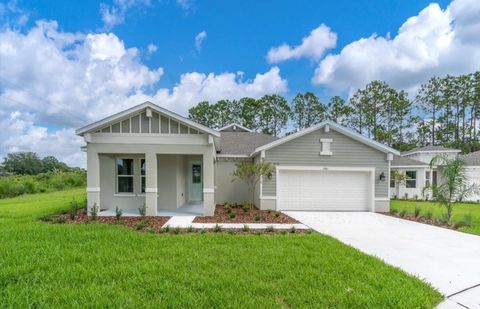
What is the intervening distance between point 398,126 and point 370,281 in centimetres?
3683

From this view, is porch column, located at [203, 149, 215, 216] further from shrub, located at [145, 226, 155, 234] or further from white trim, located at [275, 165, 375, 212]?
white trim, located at [275, 165, 375, 212]

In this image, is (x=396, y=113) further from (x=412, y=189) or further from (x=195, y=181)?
(x=195, y=181)

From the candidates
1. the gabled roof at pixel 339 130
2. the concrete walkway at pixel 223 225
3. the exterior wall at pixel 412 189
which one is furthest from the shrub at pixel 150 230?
the exterior wall at pixel 412 189

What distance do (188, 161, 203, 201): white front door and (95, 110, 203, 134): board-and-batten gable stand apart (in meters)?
4.66

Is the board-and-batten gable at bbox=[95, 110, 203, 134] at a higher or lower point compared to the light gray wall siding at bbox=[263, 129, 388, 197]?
higher

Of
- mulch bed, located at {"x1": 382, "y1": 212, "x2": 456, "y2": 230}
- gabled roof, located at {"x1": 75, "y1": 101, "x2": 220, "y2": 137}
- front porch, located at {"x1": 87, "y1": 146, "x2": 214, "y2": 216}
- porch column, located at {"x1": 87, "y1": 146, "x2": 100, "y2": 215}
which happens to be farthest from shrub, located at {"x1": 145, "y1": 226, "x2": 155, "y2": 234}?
mulch bed, located at {"x1": 382, "y1": 212, "x2": 456, "y2": 230}

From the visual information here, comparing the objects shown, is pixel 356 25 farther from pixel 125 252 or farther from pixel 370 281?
pixel 125 252

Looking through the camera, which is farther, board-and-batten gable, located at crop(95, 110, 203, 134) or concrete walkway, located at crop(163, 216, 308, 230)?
board-and-batten gable, located at crop(95, 110, 203, 134)

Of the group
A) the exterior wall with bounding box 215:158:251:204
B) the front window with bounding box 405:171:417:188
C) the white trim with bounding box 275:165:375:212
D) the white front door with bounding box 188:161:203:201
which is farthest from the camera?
the front window with bounding box 405:171:417:188

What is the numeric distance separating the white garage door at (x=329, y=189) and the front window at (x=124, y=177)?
23.8 ft

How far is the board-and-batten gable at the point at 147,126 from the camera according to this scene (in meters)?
10.6

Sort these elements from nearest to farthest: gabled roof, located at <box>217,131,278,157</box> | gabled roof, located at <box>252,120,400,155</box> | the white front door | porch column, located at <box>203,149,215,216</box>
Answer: porch column, located at <box>203,149,215,216</box>, gabled roof, located at <box>252,120,400,155</box>, the white front door, gabled roof, located at <box>217,131,278,157</box>

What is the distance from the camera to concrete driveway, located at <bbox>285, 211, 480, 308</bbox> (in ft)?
14.7

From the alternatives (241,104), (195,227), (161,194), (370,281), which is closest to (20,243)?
(195,227)
